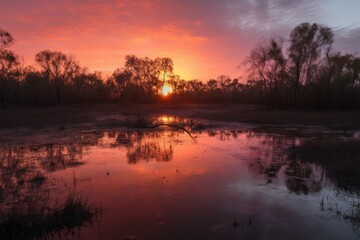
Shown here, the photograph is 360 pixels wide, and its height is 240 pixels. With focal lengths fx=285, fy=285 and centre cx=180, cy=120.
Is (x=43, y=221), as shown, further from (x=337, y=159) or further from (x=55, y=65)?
(x=55, y=65)

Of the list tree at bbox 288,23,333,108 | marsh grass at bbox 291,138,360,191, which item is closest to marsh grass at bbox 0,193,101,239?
marsh grass at bbox 291,138,360,191

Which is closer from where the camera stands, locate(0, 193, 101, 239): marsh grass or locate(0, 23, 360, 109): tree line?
locate(0, 193, 101, 239): marsh grass

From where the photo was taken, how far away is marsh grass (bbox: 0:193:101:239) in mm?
5703

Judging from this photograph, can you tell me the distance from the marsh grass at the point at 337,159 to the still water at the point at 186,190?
19.2 inches

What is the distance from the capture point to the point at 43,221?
6.08 meters

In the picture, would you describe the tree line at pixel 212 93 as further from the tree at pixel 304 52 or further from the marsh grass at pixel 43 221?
the marsh grass at pixel 43 221

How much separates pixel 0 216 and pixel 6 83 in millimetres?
64709

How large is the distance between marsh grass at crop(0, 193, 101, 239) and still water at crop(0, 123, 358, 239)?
255 mm

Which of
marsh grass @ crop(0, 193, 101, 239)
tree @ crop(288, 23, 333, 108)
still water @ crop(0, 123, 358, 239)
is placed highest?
tree @ crop(288, 23, 333, 108)

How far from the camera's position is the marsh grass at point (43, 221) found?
18.7 feet

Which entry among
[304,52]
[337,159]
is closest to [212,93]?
[304,52]

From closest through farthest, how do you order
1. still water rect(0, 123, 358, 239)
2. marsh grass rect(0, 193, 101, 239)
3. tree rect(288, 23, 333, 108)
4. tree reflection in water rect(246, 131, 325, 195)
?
marsh grass rect(0, 193, 101, 239) < still water rect(0, 123, 358, 239) < tree reflection in water rect(246, 131, 325, 195) < tree rect(288, 23, 333, 108)

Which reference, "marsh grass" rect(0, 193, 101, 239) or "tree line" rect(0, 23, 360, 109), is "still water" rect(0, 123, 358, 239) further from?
"tree line" rect(0, 23, 360, 109)

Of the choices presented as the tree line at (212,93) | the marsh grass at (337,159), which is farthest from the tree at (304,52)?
the marsh grass at (337,159)
